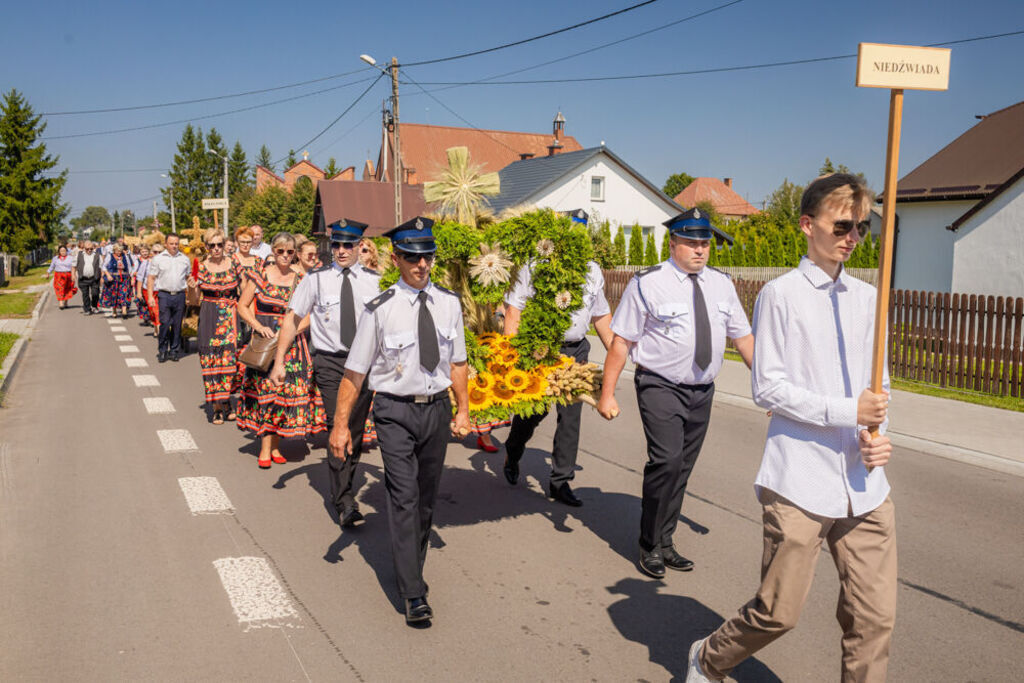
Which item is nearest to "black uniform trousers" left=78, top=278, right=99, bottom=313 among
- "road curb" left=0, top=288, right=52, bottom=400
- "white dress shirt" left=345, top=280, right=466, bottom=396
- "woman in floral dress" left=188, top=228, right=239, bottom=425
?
"road curb" left=0, top=288, right=52, bottom=400

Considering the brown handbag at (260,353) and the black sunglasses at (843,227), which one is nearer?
the black sunglasses at (843,227)

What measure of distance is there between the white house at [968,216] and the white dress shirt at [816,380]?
20733mm

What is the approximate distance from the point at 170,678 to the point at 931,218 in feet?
91.0

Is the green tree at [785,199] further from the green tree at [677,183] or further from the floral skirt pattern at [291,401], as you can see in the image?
the floral skirt pattern at [291,401]

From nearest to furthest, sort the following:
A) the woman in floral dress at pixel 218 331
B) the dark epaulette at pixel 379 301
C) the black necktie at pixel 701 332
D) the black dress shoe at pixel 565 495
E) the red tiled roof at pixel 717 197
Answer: the dark epaulette at pixel 379 301, the black necktie at pixel 701 332, the black dress shoe at pixel 565 495, the woman in floral dress at pixel 218 331, the red tiled roof at pixel 717 197

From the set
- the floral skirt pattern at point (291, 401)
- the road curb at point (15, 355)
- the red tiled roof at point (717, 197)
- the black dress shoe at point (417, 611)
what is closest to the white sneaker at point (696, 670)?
the black dress shoe at point (417, 611)

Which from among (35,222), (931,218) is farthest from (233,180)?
(931,218)

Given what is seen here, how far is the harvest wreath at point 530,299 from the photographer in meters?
5.47

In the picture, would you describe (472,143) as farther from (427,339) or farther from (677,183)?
(427,339)

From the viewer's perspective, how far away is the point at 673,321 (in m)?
4.91

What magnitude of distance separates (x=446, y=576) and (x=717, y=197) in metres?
101

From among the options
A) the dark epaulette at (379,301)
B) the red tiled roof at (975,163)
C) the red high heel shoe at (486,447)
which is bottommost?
the red high heel shoe at (486,447)

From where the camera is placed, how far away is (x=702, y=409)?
5.04 meters

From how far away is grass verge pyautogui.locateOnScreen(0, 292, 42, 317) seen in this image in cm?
2426
